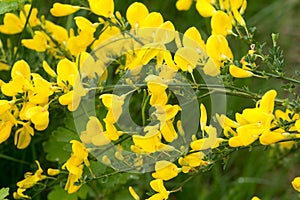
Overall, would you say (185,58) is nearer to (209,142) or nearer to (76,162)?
(209,142)

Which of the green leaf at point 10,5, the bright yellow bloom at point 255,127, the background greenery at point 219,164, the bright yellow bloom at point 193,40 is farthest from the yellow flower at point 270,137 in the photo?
the green leaf at point 10,5

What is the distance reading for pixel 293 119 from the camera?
1.29 metres

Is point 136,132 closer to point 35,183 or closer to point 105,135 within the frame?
point 105,135

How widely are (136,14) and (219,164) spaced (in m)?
0.80

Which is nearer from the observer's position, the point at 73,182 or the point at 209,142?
the point at 209,142

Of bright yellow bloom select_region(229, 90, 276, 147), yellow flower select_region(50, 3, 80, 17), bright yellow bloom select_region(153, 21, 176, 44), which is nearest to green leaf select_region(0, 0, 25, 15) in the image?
yellow flower select_region(50, 3, 80, 17)

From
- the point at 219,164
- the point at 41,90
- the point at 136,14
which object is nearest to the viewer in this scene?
A: the point at 41,90

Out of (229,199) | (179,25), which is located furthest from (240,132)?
(179,25)

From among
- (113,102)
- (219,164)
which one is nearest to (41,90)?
(113,102)

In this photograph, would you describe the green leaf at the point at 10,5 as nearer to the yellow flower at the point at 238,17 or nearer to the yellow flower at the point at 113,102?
the yellow flower at the point at 113,102

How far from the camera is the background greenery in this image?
1.60m

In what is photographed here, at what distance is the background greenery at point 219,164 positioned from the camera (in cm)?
160

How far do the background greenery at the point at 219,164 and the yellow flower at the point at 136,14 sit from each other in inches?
5.7

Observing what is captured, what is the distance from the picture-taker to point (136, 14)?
54.9 inches
